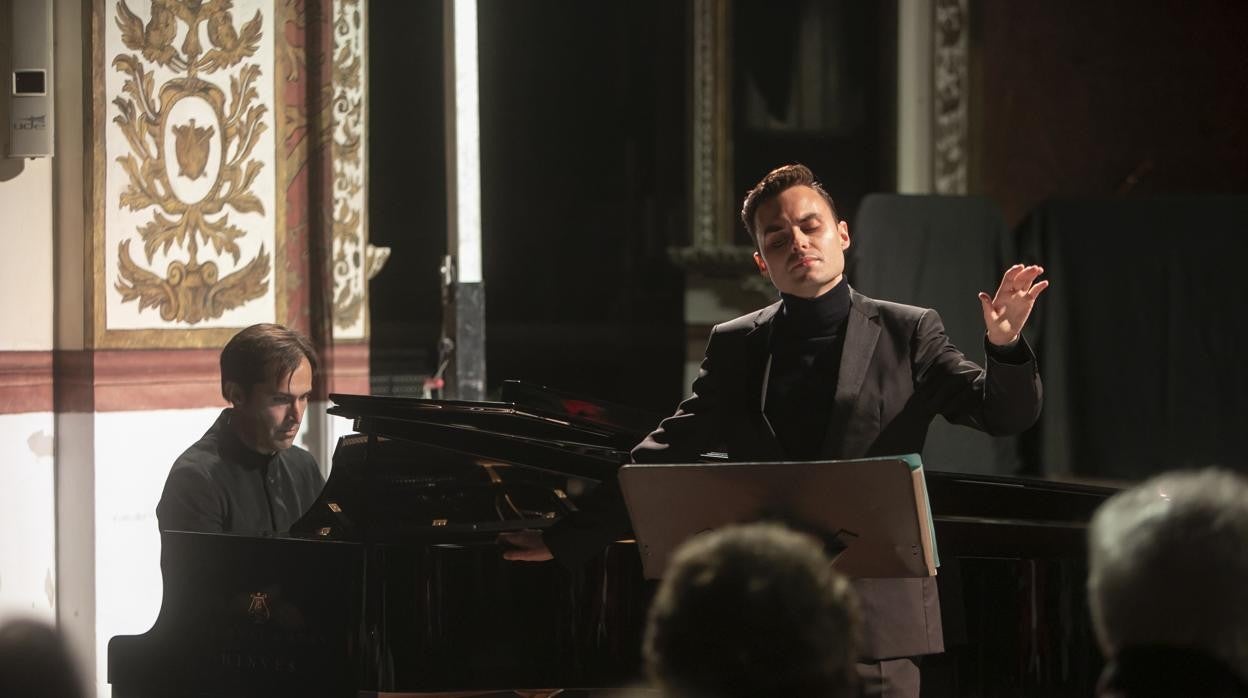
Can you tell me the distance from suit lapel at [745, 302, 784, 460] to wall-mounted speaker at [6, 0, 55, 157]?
178cm

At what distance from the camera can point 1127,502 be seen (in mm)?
1132

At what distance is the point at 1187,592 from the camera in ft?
3.49

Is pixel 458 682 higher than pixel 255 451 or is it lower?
lower

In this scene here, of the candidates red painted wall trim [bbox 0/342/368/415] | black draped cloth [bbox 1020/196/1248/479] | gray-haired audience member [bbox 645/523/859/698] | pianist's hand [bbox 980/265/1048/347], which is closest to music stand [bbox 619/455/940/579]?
pianist's hand [bbox 980/265/1048/347]

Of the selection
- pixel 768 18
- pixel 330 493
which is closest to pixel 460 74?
pixel 768 18

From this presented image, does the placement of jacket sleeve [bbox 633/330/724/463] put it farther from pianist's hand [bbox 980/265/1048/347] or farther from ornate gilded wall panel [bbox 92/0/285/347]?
ornate gilded wall panel [bbox 92/0/285/347]

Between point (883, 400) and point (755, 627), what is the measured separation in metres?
1.10

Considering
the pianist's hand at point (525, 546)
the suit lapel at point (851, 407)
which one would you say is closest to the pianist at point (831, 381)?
the suit lapel at point (851, 407)

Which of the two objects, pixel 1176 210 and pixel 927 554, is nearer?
pixel 927 554

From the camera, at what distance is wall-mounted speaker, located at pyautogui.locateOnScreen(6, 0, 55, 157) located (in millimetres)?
3082

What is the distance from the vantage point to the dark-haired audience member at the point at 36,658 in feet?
10.2

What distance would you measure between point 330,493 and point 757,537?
66.3 inches

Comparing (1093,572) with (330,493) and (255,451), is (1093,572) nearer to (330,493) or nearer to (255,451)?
(330,493)

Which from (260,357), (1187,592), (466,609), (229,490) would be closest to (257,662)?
(466,609)
